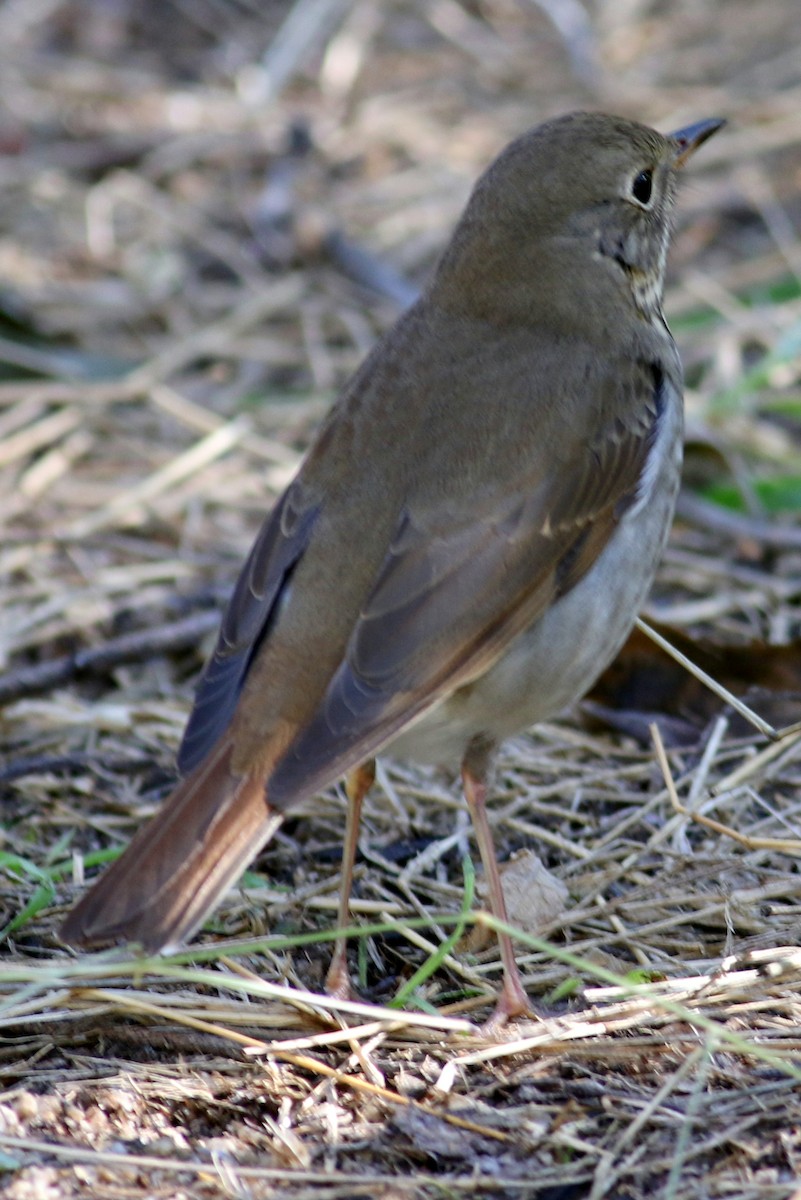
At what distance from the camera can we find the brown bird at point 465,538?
3.37 metres

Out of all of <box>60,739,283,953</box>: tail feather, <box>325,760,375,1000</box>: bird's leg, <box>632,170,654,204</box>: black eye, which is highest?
<box>632,170,654,204</box>: black eye

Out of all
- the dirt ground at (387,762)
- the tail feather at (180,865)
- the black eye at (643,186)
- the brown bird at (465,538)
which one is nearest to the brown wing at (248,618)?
the brown bird at (465,538)

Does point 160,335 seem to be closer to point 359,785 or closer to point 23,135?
point 23,135

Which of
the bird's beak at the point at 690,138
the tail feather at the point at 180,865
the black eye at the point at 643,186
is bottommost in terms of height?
the tail feather at the point at 180,865

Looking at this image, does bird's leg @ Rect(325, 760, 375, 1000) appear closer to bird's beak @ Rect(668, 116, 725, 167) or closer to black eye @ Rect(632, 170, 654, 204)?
black eye @ Rect(632, 170, 654, 204)

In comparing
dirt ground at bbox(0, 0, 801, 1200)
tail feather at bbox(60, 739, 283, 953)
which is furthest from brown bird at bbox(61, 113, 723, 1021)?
dirt ground at bbox(0, 0, 801, 1200)

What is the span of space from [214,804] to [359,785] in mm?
685

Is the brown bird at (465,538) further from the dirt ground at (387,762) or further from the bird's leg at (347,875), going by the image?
the dirt ground at (387,762)

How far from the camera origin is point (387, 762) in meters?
4.77

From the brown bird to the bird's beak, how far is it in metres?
0.15

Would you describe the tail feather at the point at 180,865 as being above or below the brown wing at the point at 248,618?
below

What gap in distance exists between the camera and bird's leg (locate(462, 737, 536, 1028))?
11.4 ft

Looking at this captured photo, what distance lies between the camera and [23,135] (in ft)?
27.4

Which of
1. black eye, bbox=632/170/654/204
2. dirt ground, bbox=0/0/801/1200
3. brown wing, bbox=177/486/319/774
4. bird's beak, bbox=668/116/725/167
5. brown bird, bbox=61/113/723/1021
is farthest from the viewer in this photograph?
bird's beak, bbox=668/116/725/167
